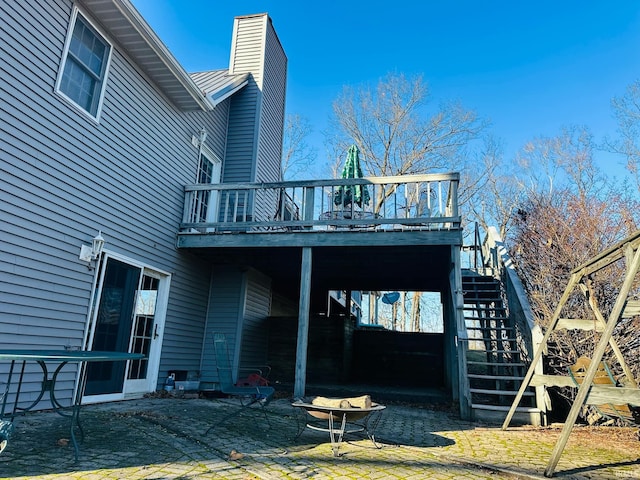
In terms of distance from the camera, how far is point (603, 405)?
3926mm

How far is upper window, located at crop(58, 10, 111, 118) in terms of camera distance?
5164 mm

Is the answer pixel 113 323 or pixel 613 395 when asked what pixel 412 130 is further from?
pixel 613 395

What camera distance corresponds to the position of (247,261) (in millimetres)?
8219

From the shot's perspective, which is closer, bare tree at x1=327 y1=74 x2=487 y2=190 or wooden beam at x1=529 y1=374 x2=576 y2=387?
wooden beam at x1=529 y1=374 x2=576 y2=387

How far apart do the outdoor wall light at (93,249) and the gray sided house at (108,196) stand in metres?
0.03

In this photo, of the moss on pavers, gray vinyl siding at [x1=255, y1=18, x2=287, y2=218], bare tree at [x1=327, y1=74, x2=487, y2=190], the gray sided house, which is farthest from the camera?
bare tree at [x1=327, y1=74, x2=487, y2=190]

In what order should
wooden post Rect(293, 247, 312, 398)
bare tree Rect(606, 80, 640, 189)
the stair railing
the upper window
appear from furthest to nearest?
1. bare tree Rect(606, 80, 640, 189)
2. wooden post Rect(293, 247, 312, 398)
3. the upper window
4. the stair railing

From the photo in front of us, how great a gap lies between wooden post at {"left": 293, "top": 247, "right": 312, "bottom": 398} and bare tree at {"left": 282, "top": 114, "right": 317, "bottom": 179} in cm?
1542

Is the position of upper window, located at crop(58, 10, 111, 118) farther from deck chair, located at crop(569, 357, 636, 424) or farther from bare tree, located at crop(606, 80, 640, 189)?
bare tree, located at crop(606, 80, 640, 189)

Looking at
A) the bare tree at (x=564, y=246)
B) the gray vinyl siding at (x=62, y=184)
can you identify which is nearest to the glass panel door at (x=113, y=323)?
the gray vinyl siding at (x=62, y=184)

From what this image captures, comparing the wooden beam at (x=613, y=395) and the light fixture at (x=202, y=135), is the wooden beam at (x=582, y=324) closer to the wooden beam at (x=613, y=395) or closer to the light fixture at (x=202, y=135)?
the wooden beam at (x=613, y=395)

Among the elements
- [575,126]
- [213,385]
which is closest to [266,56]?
[213,385]

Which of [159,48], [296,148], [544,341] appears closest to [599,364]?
[544,341]

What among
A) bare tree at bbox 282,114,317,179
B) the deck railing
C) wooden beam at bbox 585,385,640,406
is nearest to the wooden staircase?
the deck railing
